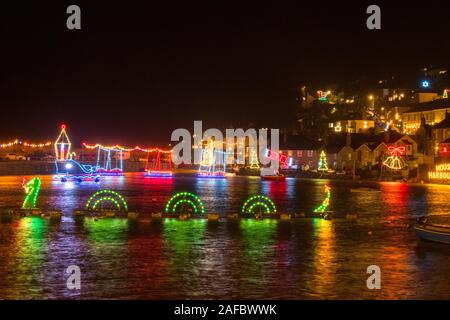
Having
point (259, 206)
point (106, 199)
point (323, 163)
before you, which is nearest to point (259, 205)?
point (259, 206)

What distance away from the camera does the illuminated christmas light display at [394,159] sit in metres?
84.1

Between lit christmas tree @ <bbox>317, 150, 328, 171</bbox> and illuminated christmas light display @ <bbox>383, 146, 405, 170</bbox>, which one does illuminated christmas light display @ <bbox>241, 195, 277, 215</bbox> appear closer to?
illuminated christmas light display @ <bbox>383, 146, 405, 170</bbox>

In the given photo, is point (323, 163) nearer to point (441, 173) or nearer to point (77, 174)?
point (441, 173)

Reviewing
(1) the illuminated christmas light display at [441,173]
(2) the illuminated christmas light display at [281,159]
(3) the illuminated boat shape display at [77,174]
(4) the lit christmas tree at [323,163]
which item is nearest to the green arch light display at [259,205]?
(3) the illuminated boat shape display at [77,174]

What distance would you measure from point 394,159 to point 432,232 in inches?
2501

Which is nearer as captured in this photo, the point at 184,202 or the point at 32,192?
the point at 32,192

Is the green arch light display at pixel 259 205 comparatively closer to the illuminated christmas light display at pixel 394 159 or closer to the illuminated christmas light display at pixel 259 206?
the illuminated christmas light display at pixel 259 206

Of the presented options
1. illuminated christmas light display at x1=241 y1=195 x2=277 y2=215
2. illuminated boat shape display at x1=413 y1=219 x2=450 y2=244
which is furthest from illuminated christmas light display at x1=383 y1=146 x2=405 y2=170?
illuminated boat shape display at x1=413 y1=219 x2=450 y2=244

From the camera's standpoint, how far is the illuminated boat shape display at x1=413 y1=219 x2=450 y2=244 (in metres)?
22.4

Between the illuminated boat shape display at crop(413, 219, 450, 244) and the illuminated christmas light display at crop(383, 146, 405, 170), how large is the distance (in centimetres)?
6203

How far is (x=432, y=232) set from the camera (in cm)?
2286

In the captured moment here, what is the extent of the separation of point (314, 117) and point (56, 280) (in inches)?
4738

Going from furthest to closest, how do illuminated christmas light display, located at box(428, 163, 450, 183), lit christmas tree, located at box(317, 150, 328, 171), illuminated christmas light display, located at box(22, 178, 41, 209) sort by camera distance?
lit christmas tree, located at box(317, 150, 328, 171)
illuminated christmas light display, located at box(428, 163, 450, 183)
illuminated christmas light display, located at box(22, 178, 41, 209)

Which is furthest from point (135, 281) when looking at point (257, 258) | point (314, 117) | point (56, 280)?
point (314, 117)
